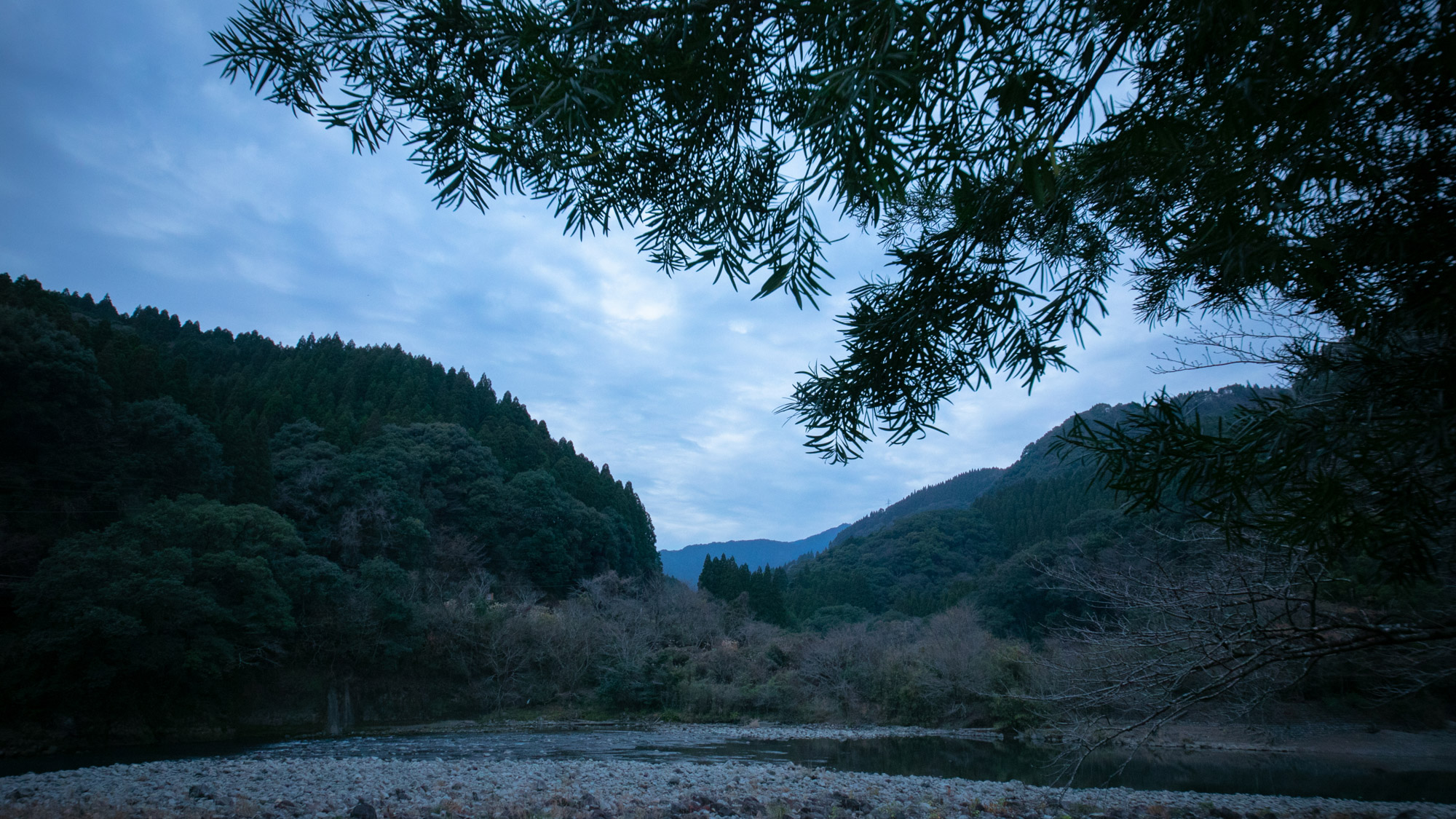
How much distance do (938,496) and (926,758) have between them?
73833mm

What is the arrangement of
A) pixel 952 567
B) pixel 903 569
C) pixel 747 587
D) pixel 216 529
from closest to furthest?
pixel 216 529 < pixel 747 587 < pixel 952 567 < pixel 903 569

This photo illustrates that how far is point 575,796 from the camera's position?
25.2 feet

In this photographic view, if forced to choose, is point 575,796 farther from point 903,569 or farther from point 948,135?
point 903,569

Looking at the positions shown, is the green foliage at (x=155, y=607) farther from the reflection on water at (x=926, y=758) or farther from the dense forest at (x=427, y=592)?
the reflection on water at (x=926, y=758)

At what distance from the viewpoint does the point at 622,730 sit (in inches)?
768

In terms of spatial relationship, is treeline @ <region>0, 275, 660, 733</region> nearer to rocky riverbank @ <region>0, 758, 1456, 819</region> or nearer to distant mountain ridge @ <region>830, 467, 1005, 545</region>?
rocky riverbank @ <region>0, 758, 1456, 819</region>

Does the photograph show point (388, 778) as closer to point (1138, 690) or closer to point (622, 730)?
point (1138, 690)

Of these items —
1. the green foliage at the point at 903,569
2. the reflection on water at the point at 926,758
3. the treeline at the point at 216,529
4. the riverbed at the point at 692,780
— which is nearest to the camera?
the riverbed at the point at 692,780

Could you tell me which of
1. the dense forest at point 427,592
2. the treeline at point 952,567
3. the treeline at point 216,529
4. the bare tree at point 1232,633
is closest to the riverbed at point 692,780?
the bare tree at point 1232,633

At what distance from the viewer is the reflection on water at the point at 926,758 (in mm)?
10656

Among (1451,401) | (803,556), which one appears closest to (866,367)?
(1451,401)

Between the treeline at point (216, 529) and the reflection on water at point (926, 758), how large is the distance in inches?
82.3

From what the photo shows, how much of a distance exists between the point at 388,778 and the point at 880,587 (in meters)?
37.1

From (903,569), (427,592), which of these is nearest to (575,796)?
(427,592)
